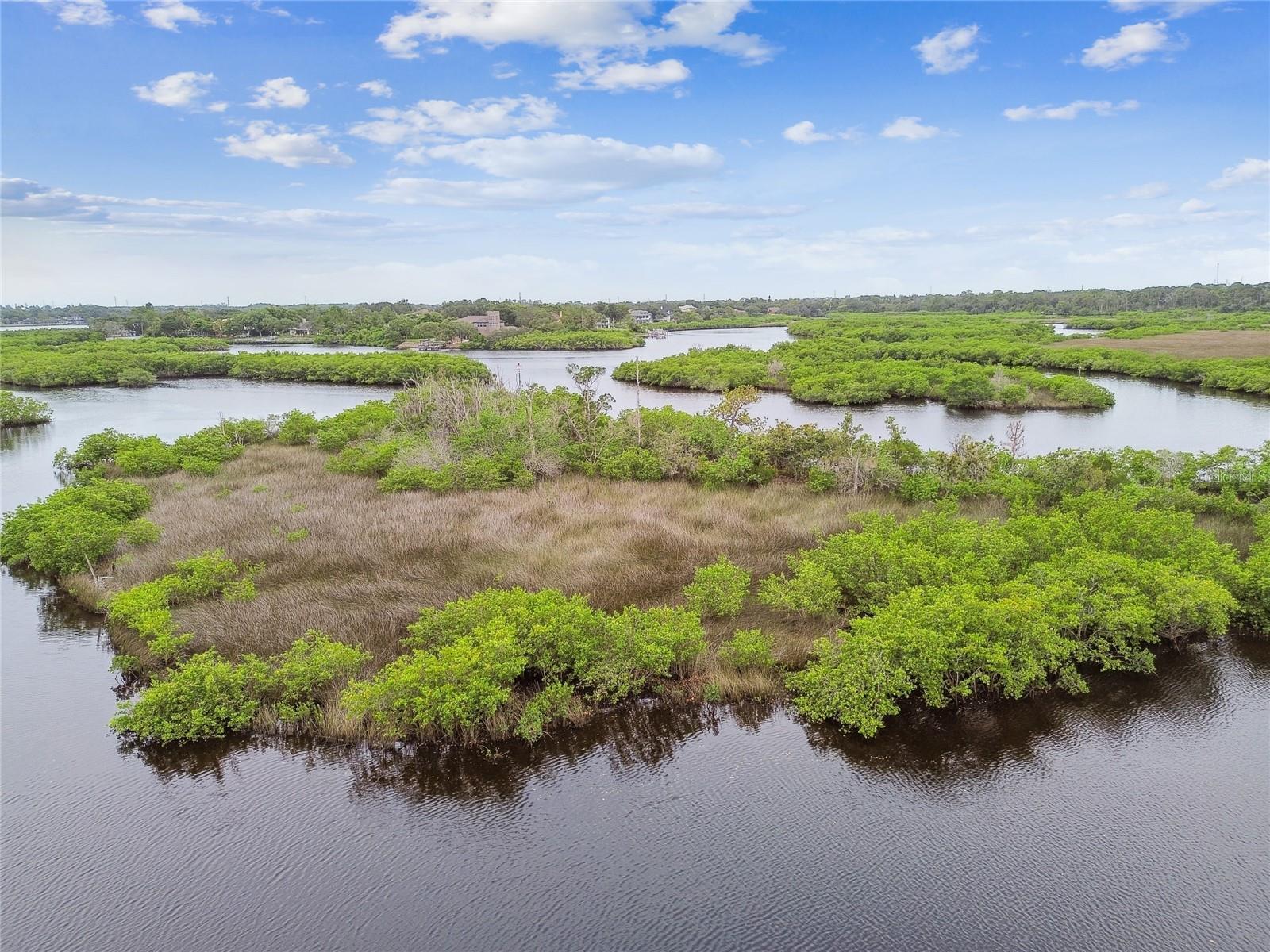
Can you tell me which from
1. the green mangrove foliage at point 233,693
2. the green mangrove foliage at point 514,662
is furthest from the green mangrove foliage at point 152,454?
the green mangrove foliage at point 514,662

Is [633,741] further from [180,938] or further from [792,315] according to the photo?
[792,315]

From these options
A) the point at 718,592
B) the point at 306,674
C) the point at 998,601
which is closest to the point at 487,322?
the point at 718,592

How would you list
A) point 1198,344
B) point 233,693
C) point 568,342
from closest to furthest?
point 233,693 < point 1198,344 < point 568,342

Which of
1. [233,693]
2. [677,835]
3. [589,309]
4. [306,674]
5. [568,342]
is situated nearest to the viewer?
[677,835]

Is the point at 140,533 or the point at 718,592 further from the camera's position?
the point at 140,533

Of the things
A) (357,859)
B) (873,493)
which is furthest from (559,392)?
(357,859)

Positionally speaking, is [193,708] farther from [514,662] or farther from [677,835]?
[677,835]
